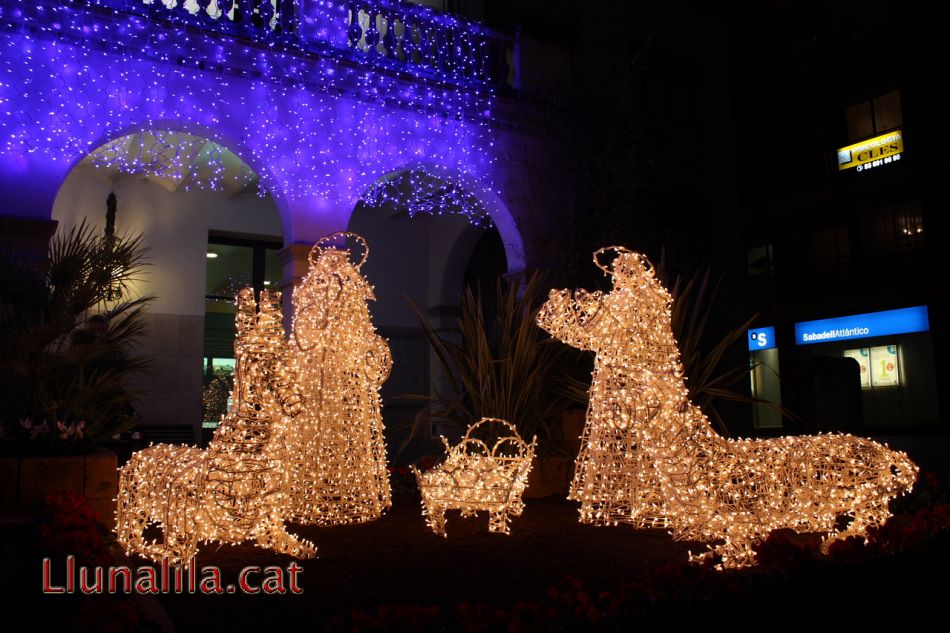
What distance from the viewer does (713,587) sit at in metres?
2.81

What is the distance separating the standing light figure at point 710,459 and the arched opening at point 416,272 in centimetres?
630

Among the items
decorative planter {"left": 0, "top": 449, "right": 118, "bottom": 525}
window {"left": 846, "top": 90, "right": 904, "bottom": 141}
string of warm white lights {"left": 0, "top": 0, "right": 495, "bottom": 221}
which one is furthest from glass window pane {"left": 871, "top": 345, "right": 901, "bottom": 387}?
decorative planter {"left": 0, "top": 449, "right": 118, "bottom": 525}

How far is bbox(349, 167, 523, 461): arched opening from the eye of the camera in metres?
11.3

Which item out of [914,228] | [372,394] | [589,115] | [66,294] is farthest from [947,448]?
[66,294]

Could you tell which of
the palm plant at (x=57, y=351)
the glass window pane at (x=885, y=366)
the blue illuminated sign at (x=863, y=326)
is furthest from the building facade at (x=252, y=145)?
the glass window pane at (x=885, y=366)

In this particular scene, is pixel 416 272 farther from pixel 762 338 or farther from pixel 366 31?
pixel 762 338

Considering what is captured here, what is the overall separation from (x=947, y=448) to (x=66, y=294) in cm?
1248

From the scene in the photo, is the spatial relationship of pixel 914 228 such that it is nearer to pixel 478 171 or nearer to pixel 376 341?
pixel 478 171

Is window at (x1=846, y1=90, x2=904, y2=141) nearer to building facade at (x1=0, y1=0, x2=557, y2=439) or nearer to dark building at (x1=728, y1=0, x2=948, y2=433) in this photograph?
dark building at (x1=728, y1=0, x2=948, y2=433)

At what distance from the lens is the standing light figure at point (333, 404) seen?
5.13 metres

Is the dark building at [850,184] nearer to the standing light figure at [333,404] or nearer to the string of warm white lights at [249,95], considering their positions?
the string of warm white lights at [249,95]

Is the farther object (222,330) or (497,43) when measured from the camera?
(222,330)

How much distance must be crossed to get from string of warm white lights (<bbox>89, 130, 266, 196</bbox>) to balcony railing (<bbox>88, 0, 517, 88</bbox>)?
4.63ft

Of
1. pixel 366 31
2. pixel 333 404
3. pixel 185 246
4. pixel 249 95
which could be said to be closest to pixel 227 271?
pixel 185 246
